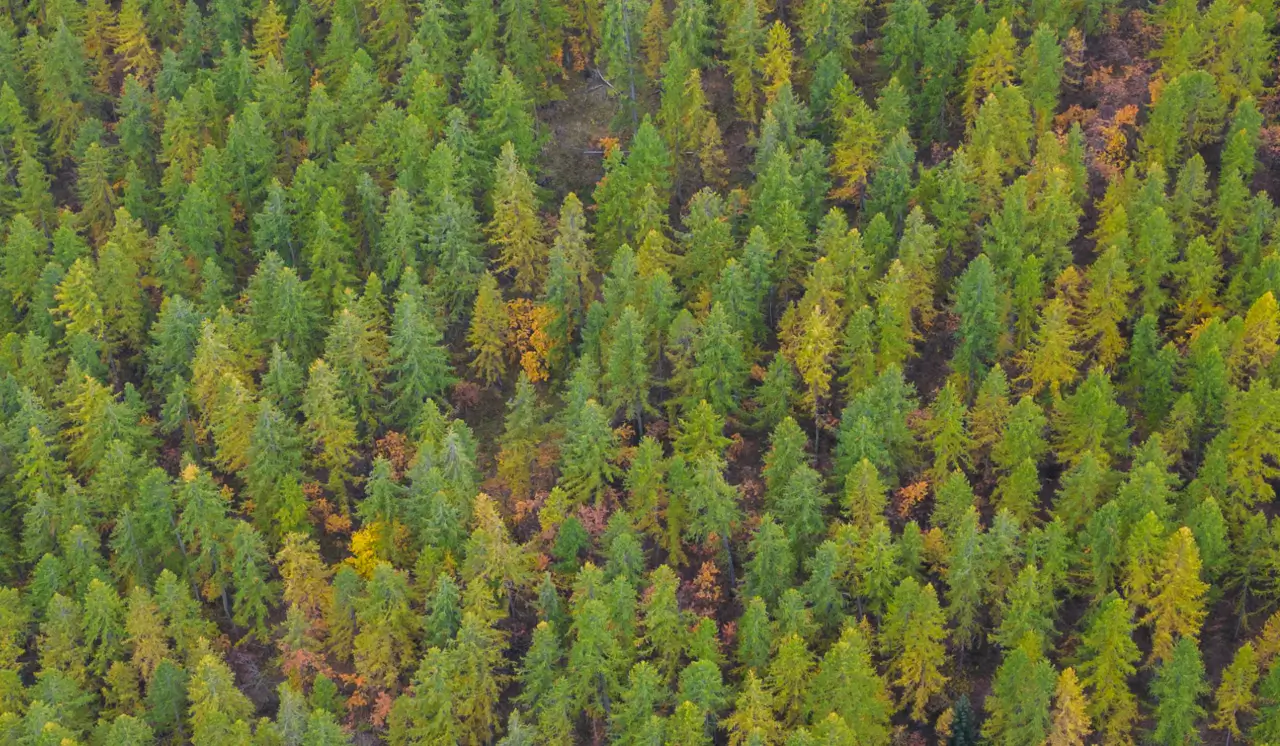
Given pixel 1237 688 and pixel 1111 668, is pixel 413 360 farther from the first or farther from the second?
pixel 1237 688

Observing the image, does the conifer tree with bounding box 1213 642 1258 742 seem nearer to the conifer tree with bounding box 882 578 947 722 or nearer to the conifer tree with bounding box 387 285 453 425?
the conifer tree with bounding box 882 578 947 722

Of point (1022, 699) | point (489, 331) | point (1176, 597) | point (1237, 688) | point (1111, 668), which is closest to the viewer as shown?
point (1022, 699)

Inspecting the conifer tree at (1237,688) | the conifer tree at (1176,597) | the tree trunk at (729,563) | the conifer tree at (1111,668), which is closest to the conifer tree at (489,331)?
the tree trunk at (729,563)

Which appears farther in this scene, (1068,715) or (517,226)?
(517,226)

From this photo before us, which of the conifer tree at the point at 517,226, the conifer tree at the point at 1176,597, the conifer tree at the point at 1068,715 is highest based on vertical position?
the conifer tree at the point at 517,226

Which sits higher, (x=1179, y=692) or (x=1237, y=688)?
(x=1179, y=692)

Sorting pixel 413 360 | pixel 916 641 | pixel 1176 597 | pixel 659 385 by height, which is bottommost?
pixel 916 641

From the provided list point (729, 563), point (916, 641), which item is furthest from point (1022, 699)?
point (729, 563)

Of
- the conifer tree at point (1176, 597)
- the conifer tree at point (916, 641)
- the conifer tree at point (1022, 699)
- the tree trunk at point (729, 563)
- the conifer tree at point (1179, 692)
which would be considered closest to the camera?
the conifer tree at point (1179, 692)

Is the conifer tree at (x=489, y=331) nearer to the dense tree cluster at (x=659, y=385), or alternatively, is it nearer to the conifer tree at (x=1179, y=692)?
the dense tree cluster at (x=659, y=385)

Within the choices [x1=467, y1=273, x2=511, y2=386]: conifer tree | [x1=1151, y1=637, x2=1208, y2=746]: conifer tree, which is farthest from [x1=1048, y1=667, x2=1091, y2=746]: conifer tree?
[x1=467, y1=273, x2=511, y2=386]: conifer tree
